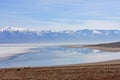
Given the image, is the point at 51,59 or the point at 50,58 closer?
the point at 51,59

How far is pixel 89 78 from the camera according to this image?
25.6 metres

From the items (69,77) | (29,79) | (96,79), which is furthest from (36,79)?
(96,79)

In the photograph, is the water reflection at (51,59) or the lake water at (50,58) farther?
the lake water at (50,58)

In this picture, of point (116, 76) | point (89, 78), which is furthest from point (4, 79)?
point (116, 76)

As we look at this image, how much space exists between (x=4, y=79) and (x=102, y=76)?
7.55 meters

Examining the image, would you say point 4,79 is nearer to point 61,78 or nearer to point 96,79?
point 61,78

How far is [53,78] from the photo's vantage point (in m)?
26.3

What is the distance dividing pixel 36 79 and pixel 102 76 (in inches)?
199

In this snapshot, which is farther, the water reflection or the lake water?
the lake water

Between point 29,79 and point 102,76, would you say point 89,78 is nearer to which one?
point 102,76

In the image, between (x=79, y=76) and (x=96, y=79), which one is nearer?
(x=96, y=79)

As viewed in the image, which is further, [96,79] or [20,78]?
[20,78]

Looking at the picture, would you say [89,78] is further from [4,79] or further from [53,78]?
[4,79]

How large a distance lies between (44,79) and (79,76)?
9.20 ft
